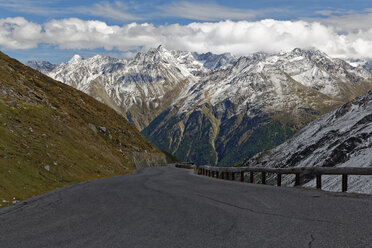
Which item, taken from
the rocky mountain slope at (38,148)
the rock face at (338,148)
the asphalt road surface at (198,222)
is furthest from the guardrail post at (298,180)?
the rocky mountain slope at (38,148)

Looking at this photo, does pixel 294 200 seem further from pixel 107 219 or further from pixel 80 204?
pixel 80 204

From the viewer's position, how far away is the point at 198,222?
10266 millimetres

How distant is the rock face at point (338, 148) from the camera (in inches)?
1549

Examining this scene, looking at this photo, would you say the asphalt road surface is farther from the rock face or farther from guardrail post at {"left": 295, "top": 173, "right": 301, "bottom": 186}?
the rock face

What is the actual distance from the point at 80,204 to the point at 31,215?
2315mm

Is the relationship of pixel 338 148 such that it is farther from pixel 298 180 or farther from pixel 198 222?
pixel 198 222

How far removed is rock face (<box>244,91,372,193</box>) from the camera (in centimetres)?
3934

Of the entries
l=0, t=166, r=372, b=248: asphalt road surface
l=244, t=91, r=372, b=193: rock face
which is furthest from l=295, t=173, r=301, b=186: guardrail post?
l=244, t=91, r=372, b=193: rock face

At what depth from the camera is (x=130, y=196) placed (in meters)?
16.9

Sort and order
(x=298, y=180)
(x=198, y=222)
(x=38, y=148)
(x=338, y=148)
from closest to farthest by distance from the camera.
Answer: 1. (x=198, y=222)
2. (x=298, y=180)
3. (x=38, y=148)
4. (x=338, y=148)

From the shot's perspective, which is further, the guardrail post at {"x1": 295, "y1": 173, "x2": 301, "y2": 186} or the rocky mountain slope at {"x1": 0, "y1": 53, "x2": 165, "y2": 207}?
the rocky mountain slope at {"x1": 0, "y1": 53, "x2": 165, "y2": 207}

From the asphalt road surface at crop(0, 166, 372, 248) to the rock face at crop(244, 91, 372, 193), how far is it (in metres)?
15.8

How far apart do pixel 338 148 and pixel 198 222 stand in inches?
2391

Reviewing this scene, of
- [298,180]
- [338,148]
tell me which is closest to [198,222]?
[298,180]
